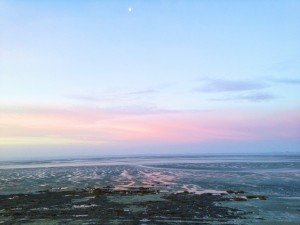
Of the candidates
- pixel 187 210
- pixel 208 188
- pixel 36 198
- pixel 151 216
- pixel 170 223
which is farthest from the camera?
pixel 208 188

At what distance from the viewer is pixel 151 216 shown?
2433cm

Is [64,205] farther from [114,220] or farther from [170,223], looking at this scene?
[170,223]

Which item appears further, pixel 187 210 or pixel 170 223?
pixel 187 210

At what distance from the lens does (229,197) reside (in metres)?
34.1

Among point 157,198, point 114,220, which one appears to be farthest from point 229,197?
point 114,220

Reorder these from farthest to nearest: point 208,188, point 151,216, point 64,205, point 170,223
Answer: point 208,188
point 64,205
point 151,216
point 170,223

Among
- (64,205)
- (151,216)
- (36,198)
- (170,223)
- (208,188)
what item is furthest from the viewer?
(208,188)

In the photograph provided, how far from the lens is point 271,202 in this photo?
30.6 m

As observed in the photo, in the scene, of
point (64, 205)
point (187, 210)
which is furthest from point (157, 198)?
point (64, 205)

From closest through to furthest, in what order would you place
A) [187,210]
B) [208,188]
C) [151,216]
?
[151,216] → [187,210] → [208,188]

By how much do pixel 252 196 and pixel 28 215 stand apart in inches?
902

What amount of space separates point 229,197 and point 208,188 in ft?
27.9

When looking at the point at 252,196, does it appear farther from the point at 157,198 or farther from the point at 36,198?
the point at 36,198

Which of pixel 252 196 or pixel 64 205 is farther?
pixel 252 196
